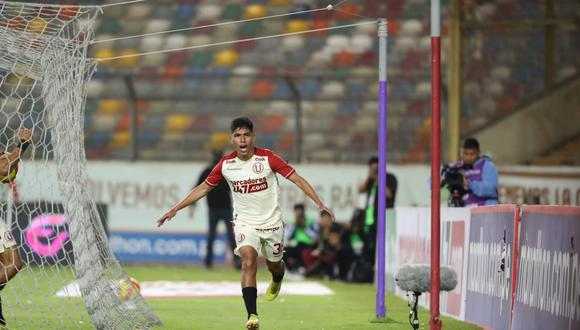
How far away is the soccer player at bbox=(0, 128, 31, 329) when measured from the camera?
12164 millimetres

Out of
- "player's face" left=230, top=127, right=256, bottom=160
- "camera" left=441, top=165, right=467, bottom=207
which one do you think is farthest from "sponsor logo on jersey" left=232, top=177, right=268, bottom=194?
"camera" left=441, top=165, right=467, bottom=207

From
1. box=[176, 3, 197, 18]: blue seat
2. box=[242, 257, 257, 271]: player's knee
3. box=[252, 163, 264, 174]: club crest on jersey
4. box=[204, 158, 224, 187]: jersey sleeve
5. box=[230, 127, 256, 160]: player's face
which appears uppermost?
box=[176, 3, 197, 18]: blue seat

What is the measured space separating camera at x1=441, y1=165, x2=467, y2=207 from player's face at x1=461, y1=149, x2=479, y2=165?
0.49 ft

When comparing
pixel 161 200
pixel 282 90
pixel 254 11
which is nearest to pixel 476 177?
pixel 161 200

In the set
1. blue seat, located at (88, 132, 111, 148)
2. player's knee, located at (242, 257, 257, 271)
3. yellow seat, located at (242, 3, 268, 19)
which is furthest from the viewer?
yellow seat, located at (242, 3, 268, 19)

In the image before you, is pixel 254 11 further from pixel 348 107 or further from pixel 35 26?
pixel 35 26

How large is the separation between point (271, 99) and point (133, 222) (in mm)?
3469

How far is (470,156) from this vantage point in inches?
639

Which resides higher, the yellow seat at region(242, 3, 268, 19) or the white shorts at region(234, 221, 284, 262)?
the yellow seat at region(242, 3, 268, 19)

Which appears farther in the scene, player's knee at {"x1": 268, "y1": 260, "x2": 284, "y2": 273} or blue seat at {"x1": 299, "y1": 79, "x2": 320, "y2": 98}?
blue seat at {"x1": 299, "y1": 79, "x2": 320, "y2": 98}

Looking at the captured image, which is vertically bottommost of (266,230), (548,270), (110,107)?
(548,270)

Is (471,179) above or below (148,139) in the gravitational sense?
below

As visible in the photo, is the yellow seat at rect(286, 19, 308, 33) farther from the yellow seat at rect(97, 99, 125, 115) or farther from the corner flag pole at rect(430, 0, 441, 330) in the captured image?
the corner flag pole at rect(430, 0, 441, 330)

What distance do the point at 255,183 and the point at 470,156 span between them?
15.5ft
